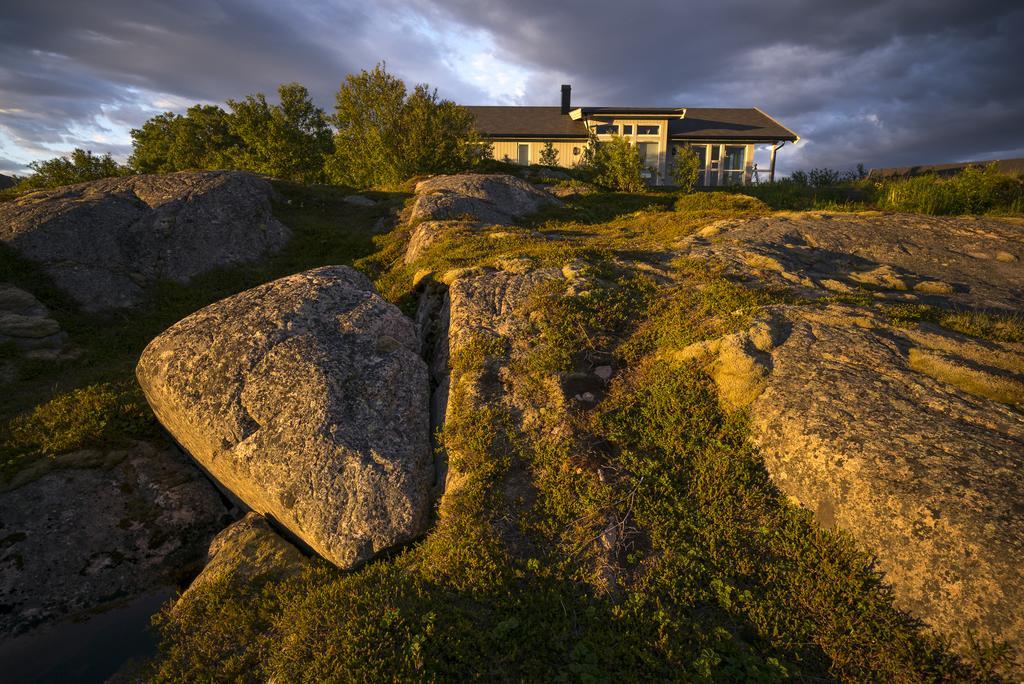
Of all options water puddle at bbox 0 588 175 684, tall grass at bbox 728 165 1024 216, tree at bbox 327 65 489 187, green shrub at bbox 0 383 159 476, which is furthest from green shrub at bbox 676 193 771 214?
water puddle at bbox 0 588 175 684

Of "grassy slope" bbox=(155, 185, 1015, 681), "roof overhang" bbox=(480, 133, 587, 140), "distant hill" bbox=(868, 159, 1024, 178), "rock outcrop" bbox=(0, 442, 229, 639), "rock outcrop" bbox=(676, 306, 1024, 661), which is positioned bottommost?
"rock outcrop" bbox=(0, 442, 229, 639)

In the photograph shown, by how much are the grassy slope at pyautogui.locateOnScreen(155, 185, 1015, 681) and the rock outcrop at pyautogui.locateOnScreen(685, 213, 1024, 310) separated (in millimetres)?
5005

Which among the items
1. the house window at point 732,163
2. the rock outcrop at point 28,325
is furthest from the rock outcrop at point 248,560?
the house window at point 732,163

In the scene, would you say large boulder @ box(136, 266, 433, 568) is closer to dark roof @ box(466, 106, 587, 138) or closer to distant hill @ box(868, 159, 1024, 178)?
distant hill @ box(868, 159, 1024, 178)

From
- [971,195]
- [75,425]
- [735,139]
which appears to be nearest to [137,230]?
[75,425]

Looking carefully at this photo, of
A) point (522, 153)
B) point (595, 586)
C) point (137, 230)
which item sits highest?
point (522, 153)

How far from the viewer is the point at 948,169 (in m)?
29.2

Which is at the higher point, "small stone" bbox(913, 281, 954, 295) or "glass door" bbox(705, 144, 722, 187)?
"glass door" bbox(705, 144, 722, 187)

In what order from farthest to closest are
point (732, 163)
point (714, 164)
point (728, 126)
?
1. point (728, 126)
2. point (732, 163)
3. point (714, 164)

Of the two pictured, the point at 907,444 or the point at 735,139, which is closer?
the point at 907,444

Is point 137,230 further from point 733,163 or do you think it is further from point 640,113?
point 733,163

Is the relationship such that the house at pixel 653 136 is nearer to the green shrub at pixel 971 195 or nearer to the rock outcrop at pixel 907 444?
the green shrub at pixel 971 195

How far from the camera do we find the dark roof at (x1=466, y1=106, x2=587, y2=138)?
166ft

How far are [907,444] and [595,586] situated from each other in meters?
4.06
